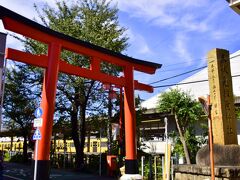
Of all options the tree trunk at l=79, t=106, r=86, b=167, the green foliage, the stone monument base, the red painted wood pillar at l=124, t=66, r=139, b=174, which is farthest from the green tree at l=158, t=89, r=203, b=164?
the green foliage

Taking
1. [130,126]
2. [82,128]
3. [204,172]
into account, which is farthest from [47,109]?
[82,128]

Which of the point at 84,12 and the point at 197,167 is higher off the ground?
the point at 84,12

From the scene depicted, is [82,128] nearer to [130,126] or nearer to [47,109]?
[130,126]

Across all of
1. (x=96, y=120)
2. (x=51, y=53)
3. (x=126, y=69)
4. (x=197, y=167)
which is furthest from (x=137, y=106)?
(x=197, y=167)

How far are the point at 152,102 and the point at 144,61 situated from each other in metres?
11.1

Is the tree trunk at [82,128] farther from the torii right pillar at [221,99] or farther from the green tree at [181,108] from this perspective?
the torii right pillar at [221,99]

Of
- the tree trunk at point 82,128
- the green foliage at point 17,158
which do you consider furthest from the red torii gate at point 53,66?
the green foliage at point 17,158

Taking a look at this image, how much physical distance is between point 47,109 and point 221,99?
6361mm

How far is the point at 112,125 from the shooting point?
19703mm

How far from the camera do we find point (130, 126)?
49.8 ft

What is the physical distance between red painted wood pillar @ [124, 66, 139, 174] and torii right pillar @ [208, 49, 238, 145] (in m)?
4.38

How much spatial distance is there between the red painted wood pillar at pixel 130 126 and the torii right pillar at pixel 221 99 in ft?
14.4

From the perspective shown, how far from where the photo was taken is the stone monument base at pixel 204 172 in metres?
9.30

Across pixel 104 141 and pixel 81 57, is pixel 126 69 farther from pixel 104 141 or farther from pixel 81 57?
pixel 104 141
